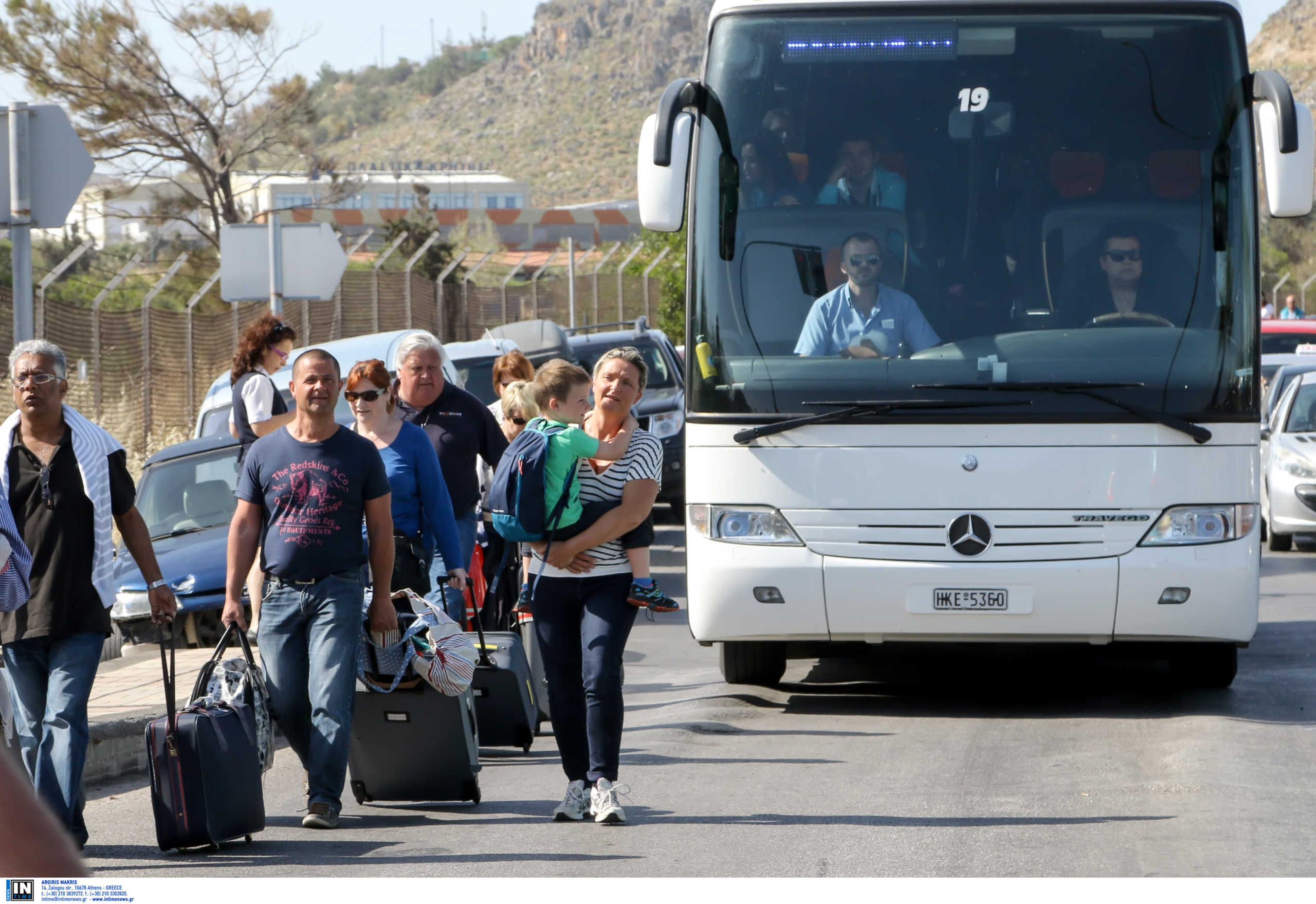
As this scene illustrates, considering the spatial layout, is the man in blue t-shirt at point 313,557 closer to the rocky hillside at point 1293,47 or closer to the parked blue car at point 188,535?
the parked blue car at point 188,535

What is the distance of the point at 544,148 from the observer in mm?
130000

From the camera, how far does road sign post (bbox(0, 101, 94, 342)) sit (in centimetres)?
771

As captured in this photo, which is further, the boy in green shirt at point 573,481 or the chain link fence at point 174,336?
the chain link fence at point 174,336

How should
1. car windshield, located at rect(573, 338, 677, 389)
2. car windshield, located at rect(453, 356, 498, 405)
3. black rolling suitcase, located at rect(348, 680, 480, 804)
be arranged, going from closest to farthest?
black rolling suitcase, located at rect(348, 680, 480, 804) → car windshield, located at rect(453, 356, 498, 405) → car windshield, located at rect(573, 338, 677, 389)

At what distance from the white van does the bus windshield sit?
207 inches

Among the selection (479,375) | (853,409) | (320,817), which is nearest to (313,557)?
(320,817)

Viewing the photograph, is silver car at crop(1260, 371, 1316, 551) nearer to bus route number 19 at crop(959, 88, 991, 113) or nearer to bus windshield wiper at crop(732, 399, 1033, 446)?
bus route number 19 at crop(959, 88, 991, 113)

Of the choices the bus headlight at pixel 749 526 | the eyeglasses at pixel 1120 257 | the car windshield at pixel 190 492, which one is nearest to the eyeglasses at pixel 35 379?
the bus headlight at pixel 749 526

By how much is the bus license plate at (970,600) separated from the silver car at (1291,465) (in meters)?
8.68

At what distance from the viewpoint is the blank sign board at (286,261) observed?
12.9 metres

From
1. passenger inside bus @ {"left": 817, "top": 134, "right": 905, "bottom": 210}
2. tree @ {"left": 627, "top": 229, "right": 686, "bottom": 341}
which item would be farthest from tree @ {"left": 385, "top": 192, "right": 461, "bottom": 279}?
passenger inside bus @ {"left": 817, "top": 134, "right": 905, "bottom": 210}

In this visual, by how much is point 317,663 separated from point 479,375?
10.7m

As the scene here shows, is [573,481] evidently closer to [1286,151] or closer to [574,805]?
[574,805]
